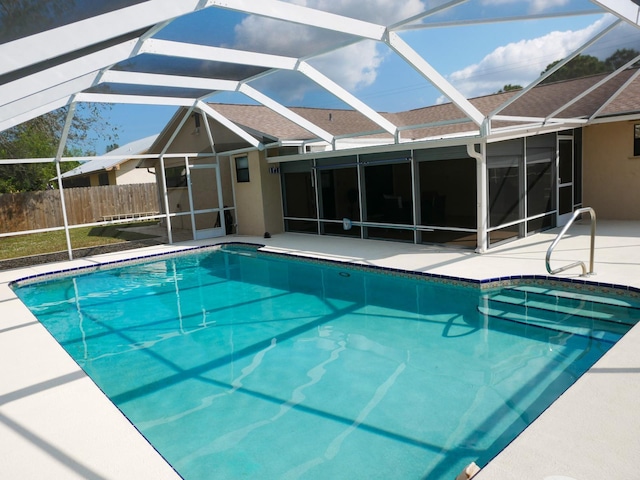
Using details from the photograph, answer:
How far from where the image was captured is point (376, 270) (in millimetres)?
8695

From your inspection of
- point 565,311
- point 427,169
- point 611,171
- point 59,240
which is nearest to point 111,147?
point 59,240

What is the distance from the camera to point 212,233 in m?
14.7

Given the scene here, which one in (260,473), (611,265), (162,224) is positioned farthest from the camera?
(162,224)

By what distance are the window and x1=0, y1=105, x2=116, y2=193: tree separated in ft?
16.5

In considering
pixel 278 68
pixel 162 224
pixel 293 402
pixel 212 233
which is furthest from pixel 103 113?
pixel 293 402

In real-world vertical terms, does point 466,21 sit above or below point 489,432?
above

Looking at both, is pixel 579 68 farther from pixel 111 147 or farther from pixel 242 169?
pixel 111 147

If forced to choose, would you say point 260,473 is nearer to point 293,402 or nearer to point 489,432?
point 293,402

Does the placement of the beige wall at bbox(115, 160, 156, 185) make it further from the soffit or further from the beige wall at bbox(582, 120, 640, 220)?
the beige wall at bbox(582, 120, 640, 220)

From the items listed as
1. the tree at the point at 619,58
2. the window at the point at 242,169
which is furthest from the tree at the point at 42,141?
the tree at the point at 619,58

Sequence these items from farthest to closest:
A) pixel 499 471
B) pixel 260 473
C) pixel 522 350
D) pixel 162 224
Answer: pixel 162 224 < pixel 522 350 < pixel 260 473 < pixel 499 471

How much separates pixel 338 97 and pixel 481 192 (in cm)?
350

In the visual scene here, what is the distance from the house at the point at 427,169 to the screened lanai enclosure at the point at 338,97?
59mm

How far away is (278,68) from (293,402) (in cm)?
621
